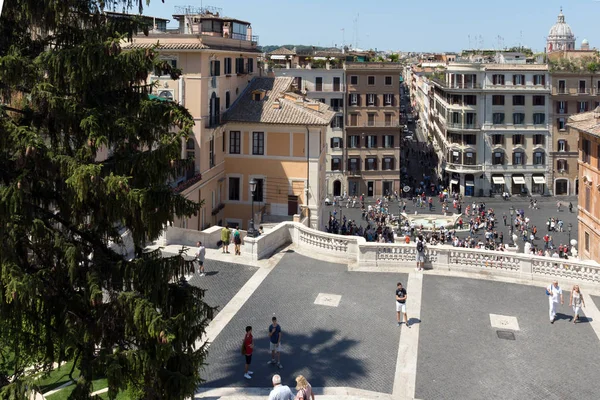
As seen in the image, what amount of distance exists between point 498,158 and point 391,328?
6140 cm

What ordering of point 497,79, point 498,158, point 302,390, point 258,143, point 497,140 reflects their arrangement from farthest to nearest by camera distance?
point 498,158 → point 497,140 → point 497,79 → point 258,143 → point 302,390

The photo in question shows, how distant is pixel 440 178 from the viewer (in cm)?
8581

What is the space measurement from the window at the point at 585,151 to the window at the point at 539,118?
36668 mm

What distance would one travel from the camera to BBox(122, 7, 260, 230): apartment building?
38781 millimetres

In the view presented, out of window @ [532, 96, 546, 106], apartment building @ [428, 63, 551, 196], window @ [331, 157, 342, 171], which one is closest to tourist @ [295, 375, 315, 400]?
window @ [331, 157, 342, 171]

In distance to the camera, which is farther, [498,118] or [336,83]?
[336,83]

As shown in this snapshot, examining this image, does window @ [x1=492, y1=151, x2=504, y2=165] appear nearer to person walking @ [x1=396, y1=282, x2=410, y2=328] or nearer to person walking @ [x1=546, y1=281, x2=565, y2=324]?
person walking @ [x1=546, y1=281, x2=565, y2=324]

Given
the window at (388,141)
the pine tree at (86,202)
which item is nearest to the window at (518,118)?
the window at (388,141)

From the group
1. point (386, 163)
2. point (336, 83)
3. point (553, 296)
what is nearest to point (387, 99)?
point (336, 83)

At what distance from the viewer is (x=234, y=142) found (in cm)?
4384

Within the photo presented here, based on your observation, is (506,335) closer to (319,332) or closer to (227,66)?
(319,332)

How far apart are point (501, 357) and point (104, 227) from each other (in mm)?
11125

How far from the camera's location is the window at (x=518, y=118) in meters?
76.5

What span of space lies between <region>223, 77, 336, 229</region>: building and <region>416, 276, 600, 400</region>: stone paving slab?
1974cm
